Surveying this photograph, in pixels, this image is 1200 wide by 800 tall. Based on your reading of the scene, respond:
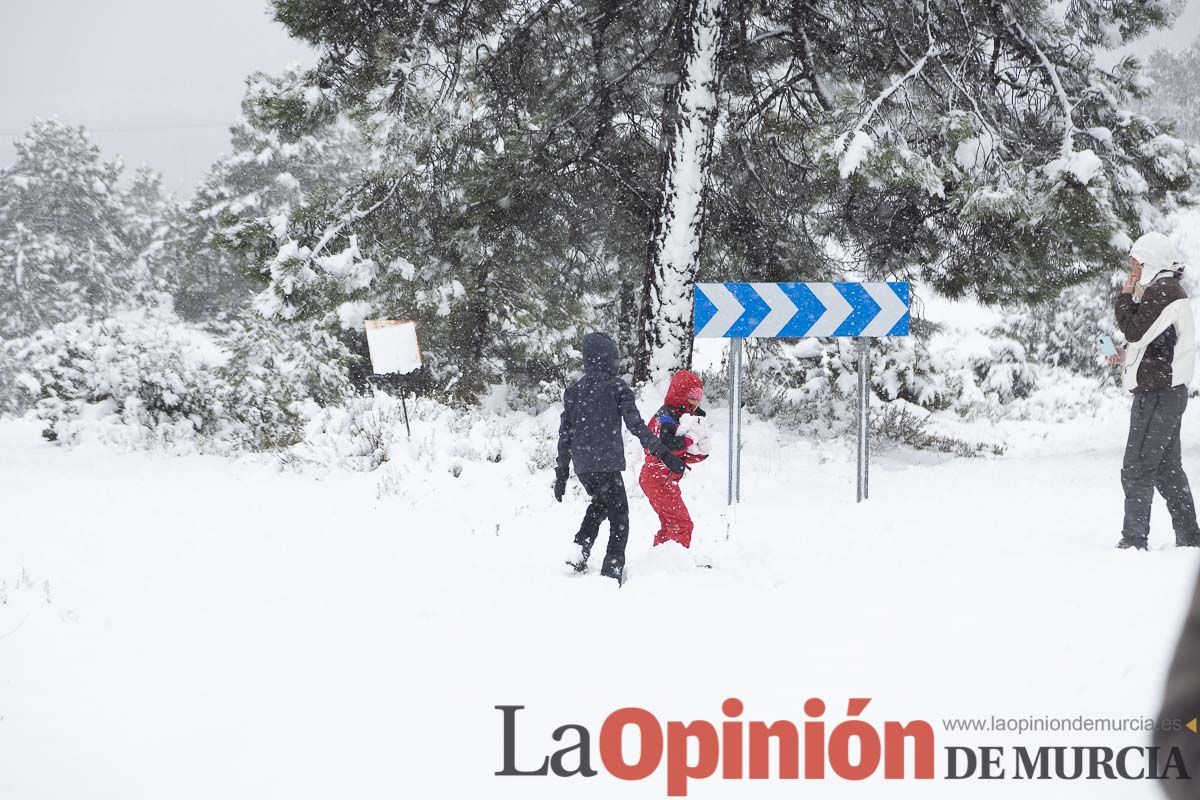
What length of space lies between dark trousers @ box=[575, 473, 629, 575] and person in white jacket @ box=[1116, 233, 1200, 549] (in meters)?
3.14

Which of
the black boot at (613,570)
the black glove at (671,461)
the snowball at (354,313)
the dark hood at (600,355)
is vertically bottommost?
the black boot at (613,570)

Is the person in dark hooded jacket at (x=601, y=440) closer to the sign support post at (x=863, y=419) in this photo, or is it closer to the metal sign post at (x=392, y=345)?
the sign support post at (x=863, y=419)

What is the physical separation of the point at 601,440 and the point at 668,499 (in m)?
0.71

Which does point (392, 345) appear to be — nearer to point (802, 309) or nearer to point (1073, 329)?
point (802, 309)

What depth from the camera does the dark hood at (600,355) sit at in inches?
204

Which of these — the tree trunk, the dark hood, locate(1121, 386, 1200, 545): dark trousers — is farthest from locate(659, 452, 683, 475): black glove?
the tree trunk

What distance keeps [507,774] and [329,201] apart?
8.88 meters

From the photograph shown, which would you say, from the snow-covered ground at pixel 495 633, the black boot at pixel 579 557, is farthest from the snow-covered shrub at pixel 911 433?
the black boot at pixel 579 557

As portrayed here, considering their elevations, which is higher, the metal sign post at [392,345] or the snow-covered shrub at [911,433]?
the metal sign post at [392,345]

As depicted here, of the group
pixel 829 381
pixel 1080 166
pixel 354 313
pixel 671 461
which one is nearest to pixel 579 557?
pixel 671 461

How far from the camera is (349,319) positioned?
14414 millimetres

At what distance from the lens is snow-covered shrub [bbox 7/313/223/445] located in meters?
10.7

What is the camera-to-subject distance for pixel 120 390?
10891 mm

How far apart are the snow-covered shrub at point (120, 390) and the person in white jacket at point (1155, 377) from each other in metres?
10.5
